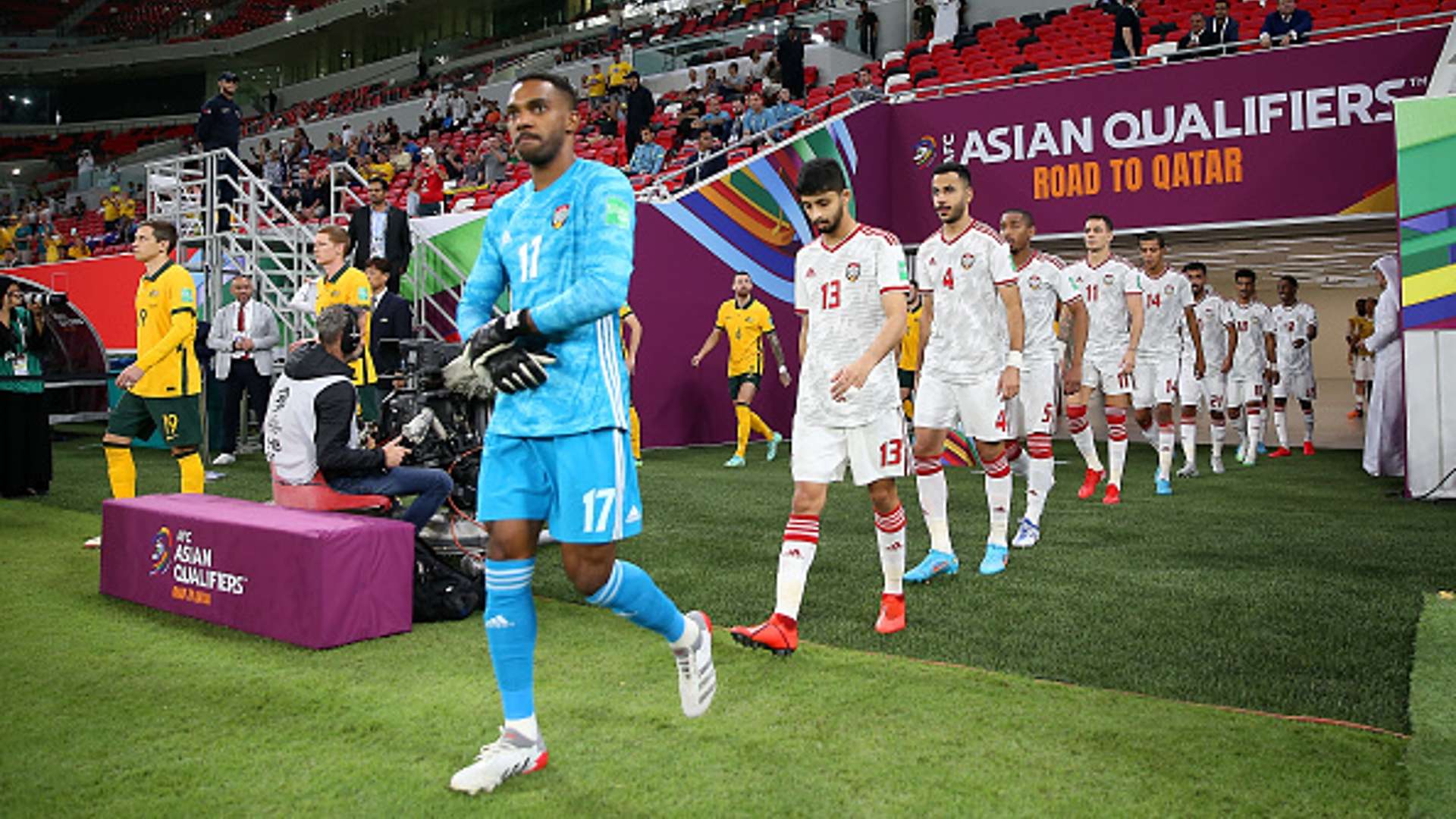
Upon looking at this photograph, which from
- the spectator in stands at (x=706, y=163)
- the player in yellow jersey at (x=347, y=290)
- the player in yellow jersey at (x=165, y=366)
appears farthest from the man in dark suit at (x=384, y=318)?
the spectator in stands at (x=706, y=163)

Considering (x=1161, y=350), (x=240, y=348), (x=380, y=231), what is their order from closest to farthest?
1. (x=1161, y=350)
2. (x=380, y=231)
3. (x=240, y=348)

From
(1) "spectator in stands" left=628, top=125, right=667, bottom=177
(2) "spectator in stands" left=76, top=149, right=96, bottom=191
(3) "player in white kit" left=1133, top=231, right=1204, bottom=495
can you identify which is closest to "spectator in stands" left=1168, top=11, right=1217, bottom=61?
(3) "player in white kit" left=1133, top=231, right=1204, bottom=495

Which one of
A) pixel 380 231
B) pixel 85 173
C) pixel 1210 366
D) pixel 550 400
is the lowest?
pixel 550 400

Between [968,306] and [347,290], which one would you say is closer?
[968,306]

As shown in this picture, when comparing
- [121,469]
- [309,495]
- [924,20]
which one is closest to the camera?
[309,495]

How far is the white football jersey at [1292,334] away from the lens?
1280 centimetres

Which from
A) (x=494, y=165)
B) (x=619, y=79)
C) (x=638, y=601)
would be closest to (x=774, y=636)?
(x=638, y=601)

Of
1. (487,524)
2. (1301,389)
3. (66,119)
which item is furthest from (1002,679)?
(66,119)

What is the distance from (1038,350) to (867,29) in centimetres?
1562

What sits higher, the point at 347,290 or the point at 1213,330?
the point at 347,290

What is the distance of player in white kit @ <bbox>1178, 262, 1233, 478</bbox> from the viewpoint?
33.5ft

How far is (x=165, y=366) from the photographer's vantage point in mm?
6691

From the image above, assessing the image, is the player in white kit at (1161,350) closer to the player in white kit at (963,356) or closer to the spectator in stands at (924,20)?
the player in white kit at (963,356)

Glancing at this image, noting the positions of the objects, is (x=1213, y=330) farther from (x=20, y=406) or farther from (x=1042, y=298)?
(x=20, y=406)
